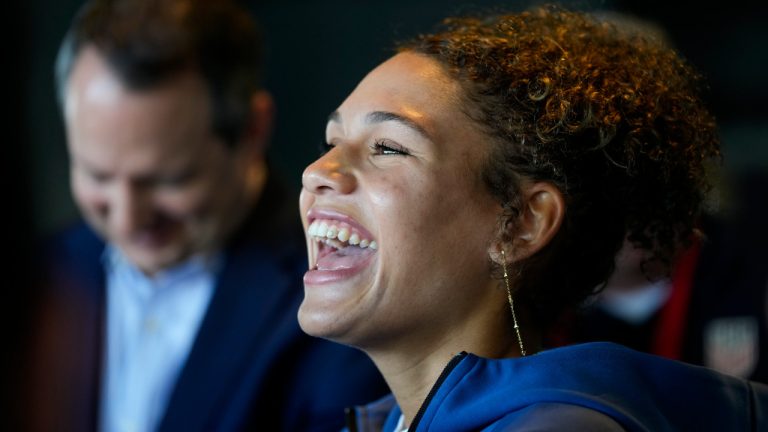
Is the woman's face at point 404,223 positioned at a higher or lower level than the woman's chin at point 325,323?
higher

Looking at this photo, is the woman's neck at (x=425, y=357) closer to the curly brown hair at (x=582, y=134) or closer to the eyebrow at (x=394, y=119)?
the curly brown hair at (x=582, y=134)

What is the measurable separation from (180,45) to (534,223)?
45.6 inches

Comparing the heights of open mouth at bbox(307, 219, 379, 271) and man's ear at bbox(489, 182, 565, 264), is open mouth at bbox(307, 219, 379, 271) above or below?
below

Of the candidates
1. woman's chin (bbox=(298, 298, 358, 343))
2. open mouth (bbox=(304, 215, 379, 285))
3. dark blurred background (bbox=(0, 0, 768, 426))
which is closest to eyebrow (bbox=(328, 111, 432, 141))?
open mouth (bbox=(304, 215, 379, 285))

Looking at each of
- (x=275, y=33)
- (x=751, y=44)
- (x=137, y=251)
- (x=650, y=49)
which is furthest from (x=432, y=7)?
(x=650, y=49)

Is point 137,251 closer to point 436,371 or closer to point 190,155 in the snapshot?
point 190,155

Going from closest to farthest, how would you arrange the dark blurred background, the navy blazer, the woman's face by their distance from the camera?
the woman's face
the navy blazer
the dark blurred background

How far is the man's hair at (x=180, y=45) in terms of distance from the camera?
7.73 ft

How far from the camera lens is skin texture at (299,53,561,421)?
4.72 feet

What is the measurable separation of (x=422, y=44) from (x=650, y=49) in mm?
334

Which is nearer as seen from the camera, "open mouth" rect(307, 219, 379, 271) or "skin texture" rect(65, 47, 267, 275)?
"open mouth" rect(307, 219, 379, 271)

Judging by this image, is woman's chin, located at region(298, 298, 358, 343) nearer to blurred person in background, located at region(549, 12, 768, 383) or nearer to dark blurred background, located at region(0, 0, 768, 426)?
blurred person in background, located at region(549, 12, 768, 383)

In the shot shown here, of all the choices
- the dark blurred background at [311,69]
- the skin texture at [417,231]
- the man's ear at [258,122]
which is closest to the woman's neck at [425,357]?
the skin texture at [417,231]

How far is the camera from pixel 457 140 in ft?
4.81
